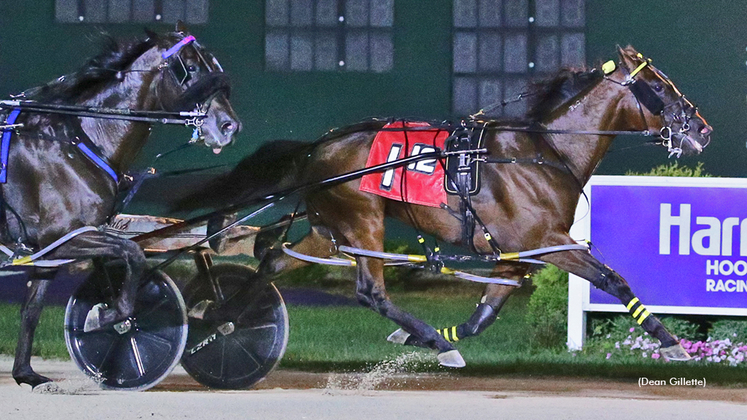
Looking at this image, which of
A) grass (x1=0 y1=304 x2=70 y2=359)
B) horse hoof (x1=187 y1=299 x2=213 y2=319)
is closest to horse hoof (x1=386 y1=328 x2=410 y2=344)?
horse hoof (x1=187 y1=299 x2=213 y2=319)

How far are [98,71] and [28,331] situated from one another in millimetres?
1339

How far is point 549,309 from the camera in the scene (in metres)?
7.05

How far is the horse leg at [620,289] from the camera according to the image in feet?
16.8

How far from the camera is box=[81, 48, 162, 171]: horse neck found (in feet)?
17.6

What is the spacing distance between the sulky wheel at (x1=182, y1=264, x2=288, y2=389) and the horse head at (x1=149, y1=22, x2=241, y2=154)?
3.20 feet

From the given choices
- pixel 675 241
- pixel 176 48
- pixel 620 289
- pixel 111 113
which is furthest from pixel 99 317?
pixel 675 241

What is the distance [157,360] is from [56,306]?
225 cm

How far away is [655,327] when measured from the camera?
5137mm

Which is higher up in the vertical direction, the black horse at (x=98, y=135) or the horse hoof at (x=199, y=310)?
the black horse at (x=98, y=135)

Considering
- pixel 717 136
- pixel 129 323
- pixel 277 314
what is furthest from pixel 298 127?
pixel 717 136

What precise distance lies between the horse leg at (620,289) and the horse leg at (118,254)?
1920mm

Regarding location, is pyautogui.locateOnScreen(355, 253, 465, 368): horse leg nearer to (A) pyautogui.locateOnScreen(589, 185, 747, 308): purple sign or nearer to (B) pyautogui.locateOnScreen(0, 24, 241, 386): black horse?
(B) pyautogui.locateOnScreen(0, 24, 241, 386): black horse

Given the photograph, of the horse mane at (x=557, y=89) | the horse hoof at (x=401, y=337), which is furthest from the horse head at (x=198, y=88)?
the horse mane at (x=557, y=89)

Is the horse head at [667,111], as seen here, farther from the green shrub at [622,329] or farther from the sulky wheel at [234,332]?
the sulky wheel at [234,332]
